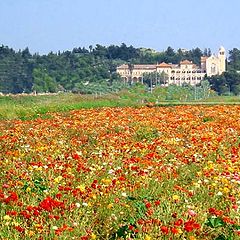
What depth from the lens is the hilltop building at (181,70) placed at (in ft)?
507

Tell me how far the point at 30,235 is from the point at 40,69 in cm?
11165

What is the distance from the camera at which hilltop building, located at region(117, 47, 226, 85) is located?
507ft

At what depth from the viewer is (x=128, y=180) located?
6.95m

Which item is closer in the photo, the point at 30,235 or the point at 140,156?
the point at 30,235

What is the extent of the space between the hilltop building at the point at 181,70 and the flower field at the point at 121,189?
140 metres

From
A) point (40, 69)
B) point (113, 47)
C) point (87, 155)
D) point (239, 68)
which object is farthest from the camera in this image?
point (113, 47)

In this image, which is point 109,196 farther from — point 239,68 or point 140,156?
point 239,68

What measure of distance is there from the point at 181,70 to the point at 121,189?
158 metres

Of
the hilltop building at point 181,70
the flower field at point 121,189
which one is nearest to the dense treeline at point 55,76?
the hilltop building at point 181,70

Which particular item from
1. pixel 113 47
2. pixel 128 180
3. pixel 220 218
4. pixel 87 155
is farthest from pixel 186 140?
pixel 113 47

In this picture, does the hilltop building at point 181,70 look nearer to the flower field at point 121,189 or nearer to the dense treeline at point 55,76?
the dense treeline at point 55,76

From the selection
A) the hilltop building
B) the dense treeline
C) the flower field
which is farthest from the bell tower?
the flower field

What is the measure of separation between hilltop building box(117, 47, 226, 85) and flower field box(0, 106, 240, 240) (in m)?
140

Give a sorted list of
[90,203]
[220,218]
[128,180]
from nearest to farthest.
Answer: [220,218]
[90,203]
[128,180]
